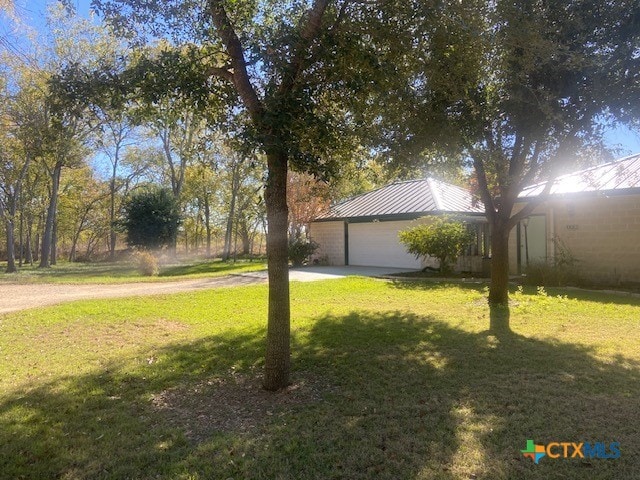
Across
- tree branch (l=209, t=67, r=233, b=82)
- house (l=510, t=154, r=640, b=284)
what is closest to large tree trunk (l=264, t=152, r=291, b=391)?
tree branch (l=209, t=67, r=233, b=82)

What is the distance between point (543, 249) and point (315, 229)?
1165 cm

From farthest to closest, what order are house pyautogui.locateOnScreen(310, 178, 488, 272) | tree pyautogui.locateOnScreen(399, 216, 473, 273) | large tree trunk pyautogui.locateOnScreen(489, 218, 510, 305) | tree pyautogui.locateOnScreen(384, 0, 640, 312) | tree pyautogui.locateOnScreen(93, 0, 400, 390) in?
1. house pyautogui.locateOnScreen(310, 178, 488, 272)
2. tree pyautogui.locateOnScreen(399, 216, 473, 273)
3. large tree trunk pyautogui.locateOnScreen(489, 218, 510, 305)
4. tree pyautogui.locateOnScreen(384, 0, 640, 312)
5. tree pyautogui.locateOnScreen(93, 0, 400, 390)

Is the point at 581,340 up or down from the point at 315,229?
down

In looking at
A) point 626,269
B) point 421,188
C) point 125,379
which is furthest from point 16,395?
point 421,188

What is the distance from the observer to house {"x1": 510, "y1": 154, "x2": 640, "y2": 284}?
11.8 metres

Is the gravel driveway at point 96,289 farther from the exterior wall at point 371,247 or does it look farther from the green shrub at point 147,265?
the green shrub at point 147,265

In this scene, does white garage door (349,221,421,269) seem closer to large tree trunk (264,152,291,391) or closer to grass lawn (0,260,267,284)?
grass lawn (0,260,267,284)

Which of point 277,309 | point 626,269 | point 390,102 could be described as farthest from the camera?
point 626,269

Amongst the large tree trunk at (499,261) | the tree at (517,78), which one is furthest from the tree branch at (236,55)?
the large tree trunk at (499,261)

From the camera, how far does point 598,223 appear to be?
12539 mm

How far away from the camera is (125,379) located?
493cm

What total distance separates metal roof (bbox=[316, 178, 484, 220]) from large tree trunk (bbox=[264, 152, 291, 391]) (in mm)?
13024

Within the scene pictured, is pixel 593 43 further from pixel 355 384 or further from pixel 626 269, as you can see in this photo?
pixel 626 269

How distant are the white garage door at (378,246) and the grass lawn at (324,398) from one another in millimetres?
10092
